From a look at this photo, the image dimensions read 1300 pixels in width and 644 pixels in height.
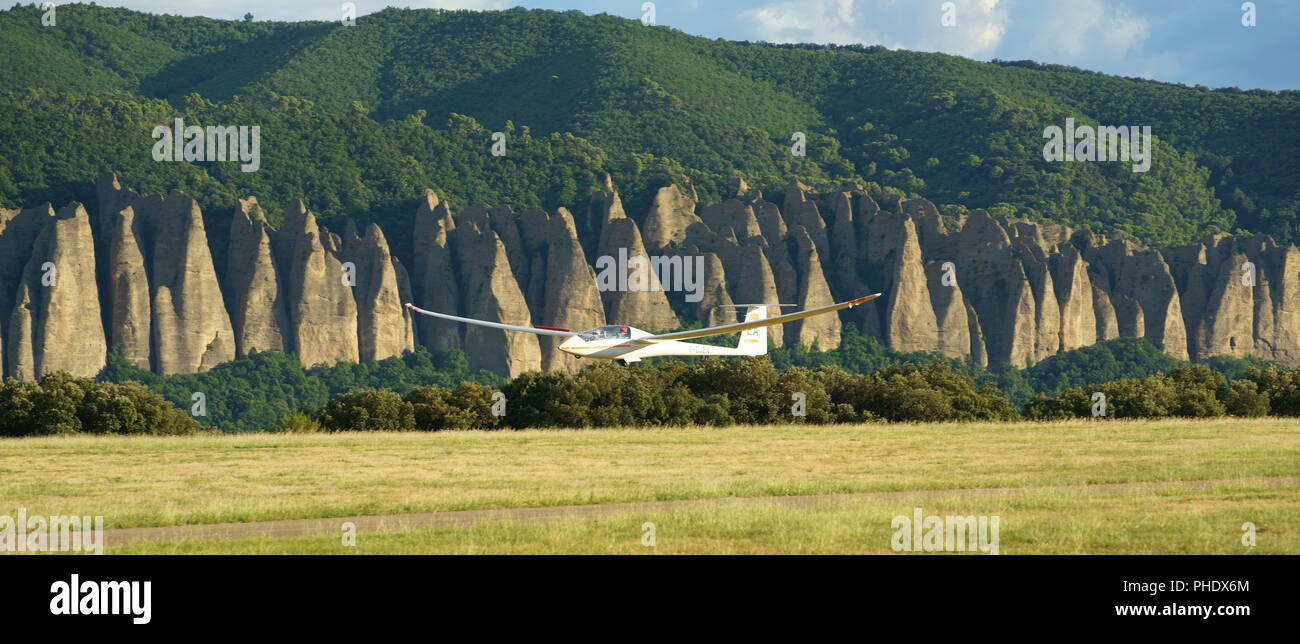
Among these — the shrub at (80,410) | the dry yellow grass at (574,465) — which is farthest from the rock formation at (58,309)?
the dry yellow grass at (574,465)

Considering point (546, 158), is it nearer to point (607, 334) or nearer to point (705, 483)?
point (607, 334)

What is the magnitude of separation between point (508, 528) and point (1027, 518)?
8.87 meters

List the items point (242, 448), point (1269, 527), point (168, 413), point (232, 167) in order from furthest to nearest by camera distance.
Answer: point (232, 167), point (168, 413), point (242, 448), point (1269, 527)

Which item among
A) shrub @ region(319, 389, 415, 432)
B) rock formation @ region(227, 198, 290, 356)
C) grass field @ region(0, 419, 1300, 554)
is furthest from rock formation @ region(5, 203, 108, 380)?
grass field @ region(0, 419, 1300, 554)

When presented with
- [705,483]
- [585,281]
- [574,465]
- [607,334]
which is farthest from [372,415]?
[585,281]

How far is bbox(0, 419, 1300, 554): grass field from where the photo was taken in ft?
72.4

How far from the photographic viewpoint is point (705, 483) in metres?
32.3

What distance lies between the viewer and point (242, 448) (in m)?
48.3

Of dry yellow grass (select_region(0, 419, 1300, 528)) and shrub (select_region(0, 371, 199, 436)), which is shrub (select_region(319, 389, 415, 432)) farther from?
shrub (select_region(0, 371, 199, 436))

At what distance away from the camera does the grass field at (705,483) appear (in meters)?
22.1

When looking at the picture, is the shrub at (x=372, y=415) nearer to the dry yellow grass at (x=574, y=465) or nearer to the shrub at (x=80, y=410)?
the dry yellow grass at (x=574, y=465)

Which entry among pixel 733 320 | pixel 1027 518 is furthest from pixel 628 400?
pixel 733 320

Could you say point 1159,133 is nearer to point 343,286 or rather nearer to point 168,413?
point 343,286

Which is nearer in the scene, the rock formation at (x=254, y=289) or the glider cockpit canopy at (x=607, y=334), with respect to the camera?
the glider cockpit canopy at (x=607, y=334)
